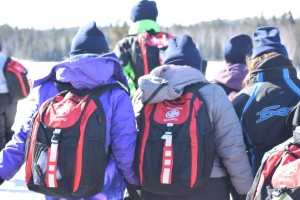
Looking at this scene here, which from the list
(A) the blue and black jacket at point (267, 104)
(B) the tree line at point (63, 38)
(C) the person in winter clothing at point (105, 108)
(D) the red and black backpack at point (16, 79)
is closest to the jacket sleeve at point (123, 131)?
(C) the person in winter clothing at point (105, 108)

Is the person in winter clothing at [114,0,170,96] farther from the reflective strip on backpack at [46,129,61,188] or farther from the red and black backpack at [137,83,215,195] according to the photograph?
the reflective strip on backpack at [46,129,61,188]

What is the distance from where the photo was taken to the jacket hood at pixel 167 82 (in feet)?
10.2

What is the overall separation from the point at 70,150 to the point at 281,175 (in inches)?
44.4

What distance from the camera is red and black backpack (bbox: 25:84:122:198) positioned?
2.97 meters

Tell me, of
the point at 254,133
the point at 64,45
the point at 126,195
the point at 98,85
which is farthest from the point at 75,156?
the point at 64,45

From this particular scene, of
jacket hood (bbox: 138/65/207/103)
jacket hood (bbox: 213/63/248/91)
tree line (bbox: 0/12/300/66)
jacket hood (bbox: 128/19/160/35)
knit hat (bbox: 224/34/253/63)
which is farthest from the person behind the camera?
Answer: tree line (bbox: 0/12/300/66)

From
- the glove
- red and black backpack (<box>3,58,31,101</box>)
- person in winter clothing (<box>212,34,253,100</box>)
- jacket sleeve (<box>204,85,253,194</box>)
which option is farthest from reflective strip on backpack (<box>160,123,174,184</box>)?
red and black backpack (<box>3,58,31,101</box>)

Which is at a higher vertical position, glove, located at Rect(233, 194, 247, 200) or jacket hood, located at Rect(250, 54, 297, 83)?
jacket hood, located at Rect(250, 54, 297, 83)

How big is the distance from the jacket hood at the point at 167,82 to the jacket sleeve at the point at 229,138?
15 centimetres

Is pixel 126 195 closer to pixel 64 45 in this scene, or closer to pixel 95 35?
pixel 95 35

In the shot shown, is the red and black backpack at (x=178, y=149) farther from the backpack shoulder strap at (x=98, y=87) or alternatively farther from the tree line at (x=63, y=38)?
the tree line at (x=63, y=38)

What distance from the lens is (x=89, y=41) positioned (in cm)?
339

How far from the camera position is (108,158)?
320cm

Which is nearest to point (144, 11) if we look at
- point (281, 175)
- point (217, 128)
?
point (217, 128)
